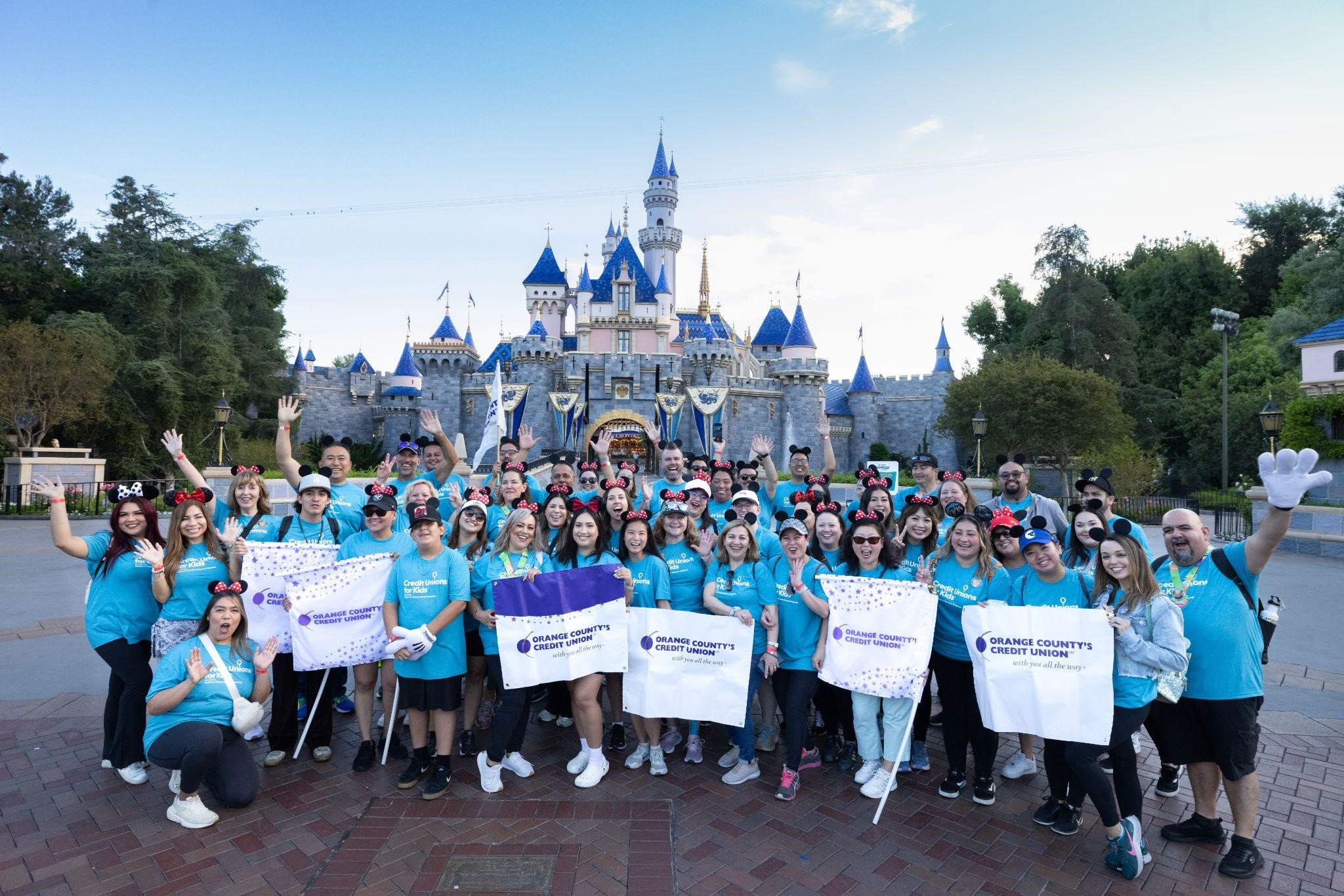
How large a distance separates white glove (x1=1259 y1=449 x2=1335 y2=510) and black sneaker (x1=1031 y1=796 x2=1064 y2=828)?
222cm

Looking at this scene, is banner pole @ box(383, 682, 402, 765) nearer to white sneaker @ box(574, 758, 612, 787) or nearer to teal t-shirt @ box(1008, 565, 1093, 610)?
white sneaker @ box(574, 758, 612, 787)

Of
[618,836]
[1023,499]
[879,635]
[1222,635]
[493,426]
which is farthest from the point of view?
[493,426]

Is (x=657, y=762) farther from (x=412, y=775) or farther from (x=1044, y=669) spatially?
(x=1044, y=669)

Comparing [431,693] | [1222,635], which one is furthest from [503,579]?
[1222,635]

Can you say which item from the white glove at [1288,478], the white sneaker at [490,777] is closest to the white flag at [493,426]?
the white sneaker at [490,777]

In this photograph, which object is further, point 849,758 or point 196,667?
point 849,758

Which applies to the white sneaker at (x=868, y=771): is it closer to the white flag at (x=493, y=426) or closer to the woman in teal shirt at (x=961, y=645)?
the woman in teal shirt at (x=961, y=645)

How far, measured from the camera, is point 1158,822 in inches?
174

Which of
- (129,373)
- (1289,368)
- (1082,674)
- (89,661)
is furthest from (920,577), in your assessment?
(1289,368)

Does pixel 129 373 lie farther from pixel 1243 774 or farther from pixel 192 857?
pixel 1243 774

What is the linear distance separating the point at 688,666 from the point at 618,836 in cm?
120

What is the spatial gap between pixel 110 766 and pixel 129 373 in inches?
1129

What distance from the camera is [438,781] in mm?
4676

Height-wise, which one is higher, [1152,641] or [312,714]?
[1152,641]
